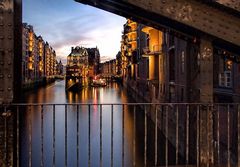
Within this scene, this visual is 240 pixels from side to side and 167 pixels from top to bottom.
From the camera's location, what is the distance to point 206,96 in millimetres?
5809

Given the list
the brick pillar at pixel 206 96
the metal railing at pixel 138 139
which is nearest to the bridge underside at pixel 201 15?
the brick pillar at pixel 206 96

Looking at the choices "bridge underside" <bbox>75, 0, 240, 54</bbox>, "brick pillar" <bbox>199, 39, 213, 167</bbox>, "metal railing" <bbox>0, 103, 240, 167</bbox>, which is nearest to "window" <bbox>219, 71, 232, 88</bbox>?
"metal railing" <bbox>0, 103, 240, 167</bbox>

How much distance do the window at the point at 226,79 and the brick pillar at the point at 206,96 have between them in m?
8.56

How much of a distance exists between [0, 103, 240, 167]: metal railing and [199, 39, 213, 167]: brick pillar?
19mm

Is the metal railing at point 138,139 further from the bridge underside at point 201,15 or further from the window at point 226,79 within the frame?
the bridge underside at point 201,15

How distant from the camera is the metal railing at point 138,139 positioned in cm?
551

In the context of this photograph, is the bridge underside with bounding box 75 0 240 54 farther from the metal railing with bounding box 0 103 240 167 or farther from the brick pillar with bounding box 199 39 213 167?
the metal railing with bounding box 0 103 240 167

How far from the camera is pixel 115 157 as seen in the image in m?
21.6

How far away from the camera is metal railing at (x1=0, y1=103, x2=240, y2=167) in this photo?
551 centimetres

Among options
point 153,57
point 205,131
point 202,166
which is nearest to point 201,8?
point 205,131

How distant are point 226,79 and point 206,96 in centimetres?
919

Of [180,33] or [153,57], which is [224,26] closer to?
[180,33]

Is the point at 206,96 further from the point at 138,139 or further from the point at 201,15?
the point at 138,139

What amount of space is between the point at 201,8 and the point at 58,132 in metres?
26.0
